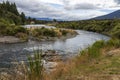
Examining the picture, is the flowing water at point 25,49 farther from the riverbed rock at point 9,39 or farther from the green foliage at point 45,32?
the green foliage at point 45,32

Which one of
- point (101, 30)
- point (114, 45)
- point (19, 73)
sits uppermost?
point (19, 73)

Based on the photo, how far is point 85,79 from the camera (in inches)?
460

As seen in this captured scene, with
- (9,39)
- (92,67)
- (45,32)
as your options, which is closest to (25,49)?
(9,39)

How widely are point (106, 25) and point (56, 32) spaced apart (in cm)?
3916

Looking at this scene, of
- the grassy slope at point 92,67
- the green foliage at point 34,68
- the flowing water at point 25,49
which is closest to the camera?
the green foliage at point 34,68

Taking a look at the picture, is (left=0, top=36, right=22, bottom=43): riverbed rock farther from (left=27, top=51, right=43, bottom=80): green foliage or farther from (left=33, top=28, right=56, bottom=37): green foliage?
(left=27, top=51, right=43, bottom=80): green foliage

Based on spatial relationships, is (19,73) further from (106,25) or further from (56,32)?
(106,25)

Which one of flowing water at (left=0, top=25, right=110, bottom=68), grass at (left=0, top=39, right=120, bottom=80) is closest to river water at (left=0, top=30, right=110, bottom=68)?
flowing water at (left=0, top=25, right=110, bottom=68)

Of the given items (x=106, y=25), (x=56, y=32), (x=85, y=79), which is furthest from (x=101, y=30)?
(x=85, y=79)

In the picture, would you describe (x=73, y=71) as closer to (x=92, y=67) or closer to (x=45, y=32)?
(x=92, y=67)

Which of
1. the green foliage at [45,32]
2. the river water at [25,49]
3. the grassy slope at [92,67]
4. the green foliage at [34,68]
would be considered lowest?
the green foliage at [45,32]

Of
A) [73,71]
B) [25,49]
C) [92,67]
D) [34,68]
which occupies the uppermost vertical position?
[34,68]

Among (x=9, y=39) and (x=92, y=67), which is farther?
(x=9, y=39)

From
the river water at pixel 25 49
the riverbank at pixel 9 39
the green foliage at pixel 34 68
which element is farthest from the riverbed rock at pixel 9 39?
the green foliage at pixel 34 68
